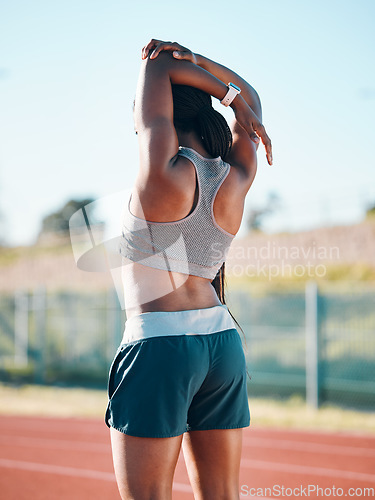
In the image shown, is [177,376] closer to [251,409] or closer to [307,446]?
[307,446]

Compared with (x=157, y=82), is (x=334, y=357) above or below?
below

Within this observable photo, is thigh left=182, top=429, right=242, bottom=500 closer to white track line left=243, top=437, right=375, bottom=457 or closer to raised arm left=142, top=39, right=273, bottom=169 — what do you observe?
raised arm left=142, top=39, right=273, bottom=169

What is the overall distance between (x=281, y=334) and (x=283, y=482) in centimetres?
519

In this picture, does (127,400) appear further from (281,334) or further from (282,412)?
(281,334)

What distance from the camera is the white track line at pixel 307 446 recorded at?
6.31 metres

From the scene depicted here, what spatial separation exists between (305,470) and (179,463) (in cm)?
123

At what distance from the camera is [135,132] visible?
175 centimetres

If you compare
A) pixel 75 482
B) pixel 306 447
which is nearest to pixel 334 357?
pixel 306 447

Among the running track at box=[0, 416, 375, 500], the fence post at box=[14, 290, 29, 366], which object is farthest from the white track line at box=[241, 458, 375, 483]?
the fence post at box=[14, 290, 29, 366]

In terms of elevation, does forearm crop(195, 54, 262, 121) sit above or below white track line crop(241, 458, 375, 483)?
above

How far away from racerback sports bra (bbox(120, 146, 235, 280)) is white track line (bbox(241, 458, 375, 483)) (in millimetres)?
4200

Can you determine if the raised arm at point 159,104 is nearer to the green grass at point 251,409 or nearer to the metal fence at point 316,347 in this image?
the green grass at point 251,409

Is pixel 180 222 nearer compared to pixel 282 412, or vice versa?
pixel 180 222

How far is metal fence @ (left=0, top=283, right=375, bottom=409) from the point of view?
9117mm
